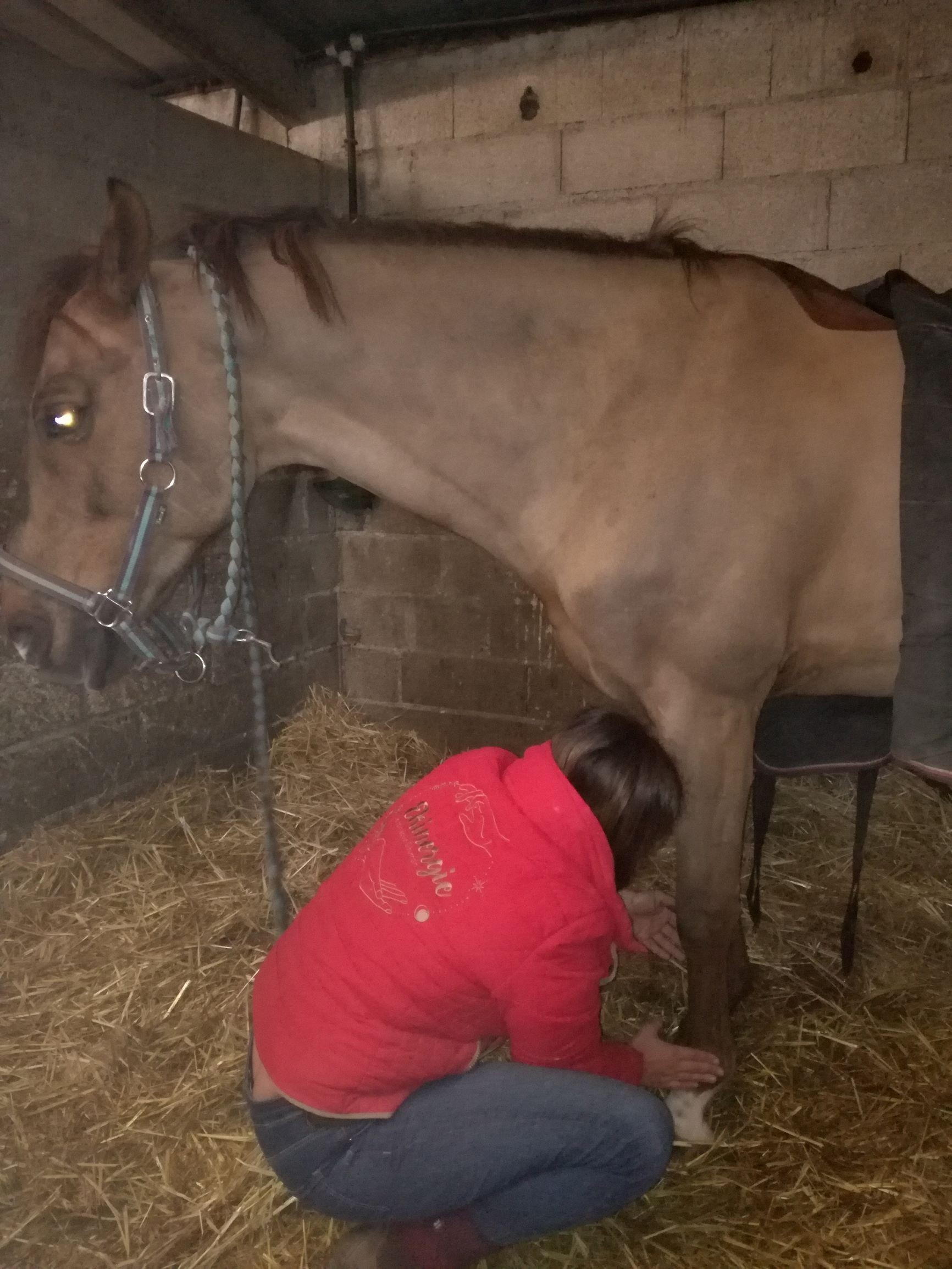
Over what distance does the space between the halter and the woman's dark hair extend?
636mm

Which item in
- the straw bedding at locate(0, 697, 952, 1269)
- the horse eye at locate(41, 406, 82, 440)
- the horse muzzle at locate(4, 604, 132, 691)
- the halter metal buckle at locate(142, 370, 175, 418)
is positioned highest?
the halter metal buckle at locate(142, 370, 175, 418)

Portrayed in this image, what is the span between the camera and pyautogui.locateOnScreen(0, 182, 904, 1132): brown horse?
4.76 ft

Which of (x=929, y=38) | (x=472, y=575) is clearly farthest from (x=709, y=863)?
(x=929, y=38)

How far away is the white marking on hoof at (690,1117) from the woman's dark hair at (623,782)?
0.64 m

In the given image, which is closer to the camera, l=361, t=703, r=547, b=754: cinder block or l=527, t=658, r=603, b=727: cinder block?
l=527, t=658, r=603, b=727: cinder block

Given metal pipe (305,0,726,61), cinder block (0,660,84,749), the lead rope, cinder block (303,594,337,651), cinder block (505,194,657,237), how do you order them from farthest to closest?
cinder block (303,594,337,651) < cinder block (505,194,657,237) < metal pipe (305,0,726,61) < cinder block (0,660,84,749) < the lead rope

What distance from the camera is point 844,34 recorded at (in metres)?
2.57

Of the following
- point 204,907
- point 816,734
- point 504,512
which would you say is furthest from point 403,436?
point 204,907

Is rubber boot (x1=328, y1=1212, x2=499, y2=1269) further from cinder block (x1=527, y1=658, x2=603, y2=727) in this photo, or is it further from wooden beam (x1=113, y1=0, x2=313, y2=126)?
wooden beam (x1=113, y1=0, x2=313, y2=126)

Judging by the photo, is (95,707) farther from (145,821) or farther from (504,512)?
(504,512)

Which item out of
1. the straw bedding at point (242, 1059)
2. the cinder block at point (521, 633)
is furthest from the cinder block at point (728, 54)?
the straw bedding at point (242, 1059)

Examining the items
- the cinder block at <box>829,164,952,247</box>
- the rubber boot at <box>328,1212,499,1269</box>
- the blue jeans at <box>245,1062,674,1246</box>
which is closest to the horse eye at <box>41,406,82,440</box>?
the blue jeans at <box>245,1062,674,1246</box>

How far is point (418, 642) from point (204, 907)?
1424 mm

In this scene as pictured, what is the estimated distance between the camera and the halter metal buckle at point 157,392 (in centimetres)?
141
